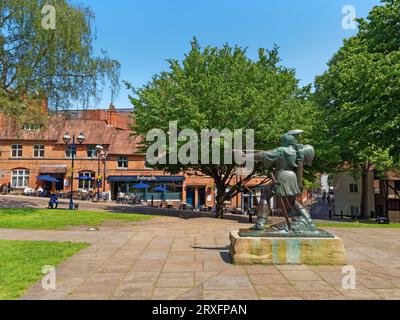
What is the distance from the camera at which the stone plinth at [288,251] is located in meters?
7.66

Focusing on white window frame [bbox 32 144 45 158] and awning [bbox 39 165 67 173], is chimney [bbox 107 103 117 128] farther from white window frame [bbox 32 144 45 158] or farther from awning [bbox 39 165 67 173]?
white window frame [bbox 32 144 45 158]

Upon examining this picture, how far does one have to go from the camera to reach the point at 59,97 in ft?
65.5

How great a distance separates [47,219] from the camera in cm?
1764

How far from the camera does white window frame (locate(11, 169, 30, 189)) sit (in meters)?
43.4

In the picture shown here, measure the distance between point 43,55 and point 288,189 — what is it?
16.6 m

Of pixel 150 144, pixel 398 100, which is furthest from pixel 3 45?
pixel 398 100

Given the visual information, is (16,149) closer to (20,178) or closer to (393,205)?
(20,178)

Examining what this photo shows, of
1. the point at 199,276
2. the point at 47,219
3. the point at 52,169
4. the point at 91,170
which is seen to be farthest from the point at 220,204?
the point at 52,169

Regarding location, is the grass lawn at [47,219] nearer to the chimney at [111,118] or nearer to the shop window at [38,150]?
the shop window at [38,150]

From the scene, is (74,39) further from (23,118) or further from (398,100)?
(398,100)

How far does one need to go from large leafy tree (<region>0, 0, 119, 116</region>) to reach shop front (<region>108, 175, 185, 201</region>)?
938 inches

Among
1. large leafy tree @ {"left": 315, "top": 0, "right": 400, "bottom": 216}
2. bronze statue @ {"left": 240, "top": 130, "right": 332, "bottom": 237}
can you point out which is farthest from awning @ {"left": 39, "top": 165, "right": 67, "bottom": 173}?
bronze statue @ {"left": 240, "top": 130, "right": 332, "bottom": 237}

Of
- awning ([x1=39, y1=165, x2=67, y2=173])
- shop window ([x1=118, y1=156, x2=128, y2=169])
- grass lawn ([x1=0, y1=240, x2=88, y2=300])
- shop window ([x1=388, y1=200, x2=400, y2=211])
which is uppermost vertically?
shop window ([x1=118, y1=156, x2=128, y2=169])

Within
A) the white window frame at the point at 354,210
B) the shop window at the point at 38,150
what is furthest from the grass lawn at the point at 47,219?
the white window frame at the point at 354,210
